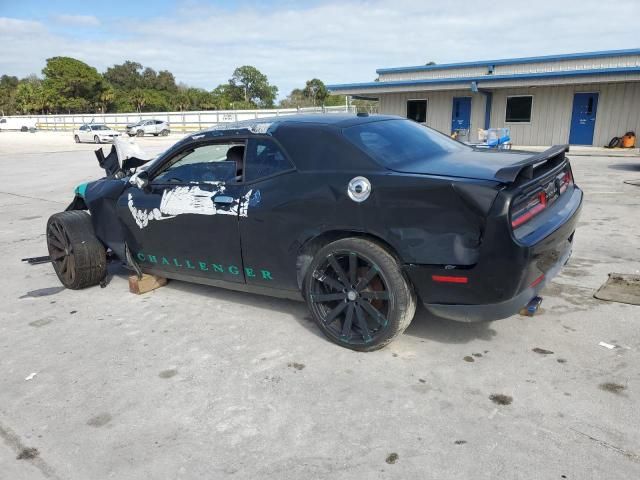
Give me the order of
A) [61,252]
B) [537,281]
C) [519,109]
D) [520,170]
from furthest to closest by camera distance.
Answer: [519,109] < [61,252] < [537,281] < [520,170]

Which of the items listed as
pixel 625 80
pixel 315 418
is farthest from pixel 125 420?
pixel 625 80

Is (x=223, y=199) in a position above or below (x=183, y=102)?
below

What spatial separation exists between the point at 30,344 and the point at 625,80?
2209 centimetres

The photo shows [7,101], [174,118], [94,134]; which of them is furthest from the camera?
[7,101]

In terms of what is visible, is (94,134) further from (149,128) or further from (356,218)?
(356,218)

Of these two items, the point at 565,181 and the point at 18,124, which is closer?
the point at 565,181

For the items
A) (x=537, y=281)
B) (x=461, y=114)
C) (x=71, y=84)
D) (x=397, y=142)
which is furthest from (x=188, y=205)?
(x=71, y=84)

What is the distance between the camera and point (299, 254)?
3.60 m

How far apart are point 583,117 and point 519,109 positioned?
2728 mm

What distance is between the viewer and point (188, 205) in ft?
13.3

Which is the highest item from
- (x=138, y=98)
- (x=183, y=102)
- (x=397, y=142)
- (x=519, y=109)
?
(x=138, y=98)

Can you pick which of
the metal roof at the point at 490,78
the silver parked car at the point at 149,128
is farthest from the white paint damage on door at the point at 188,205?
the silver parked car at the point at 149,128

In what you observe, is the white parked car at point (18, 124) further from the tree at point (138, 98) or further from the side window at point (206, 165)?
the side window at point (206, 165)

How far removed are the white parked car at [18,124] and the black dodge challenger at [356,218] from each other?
6649cm
